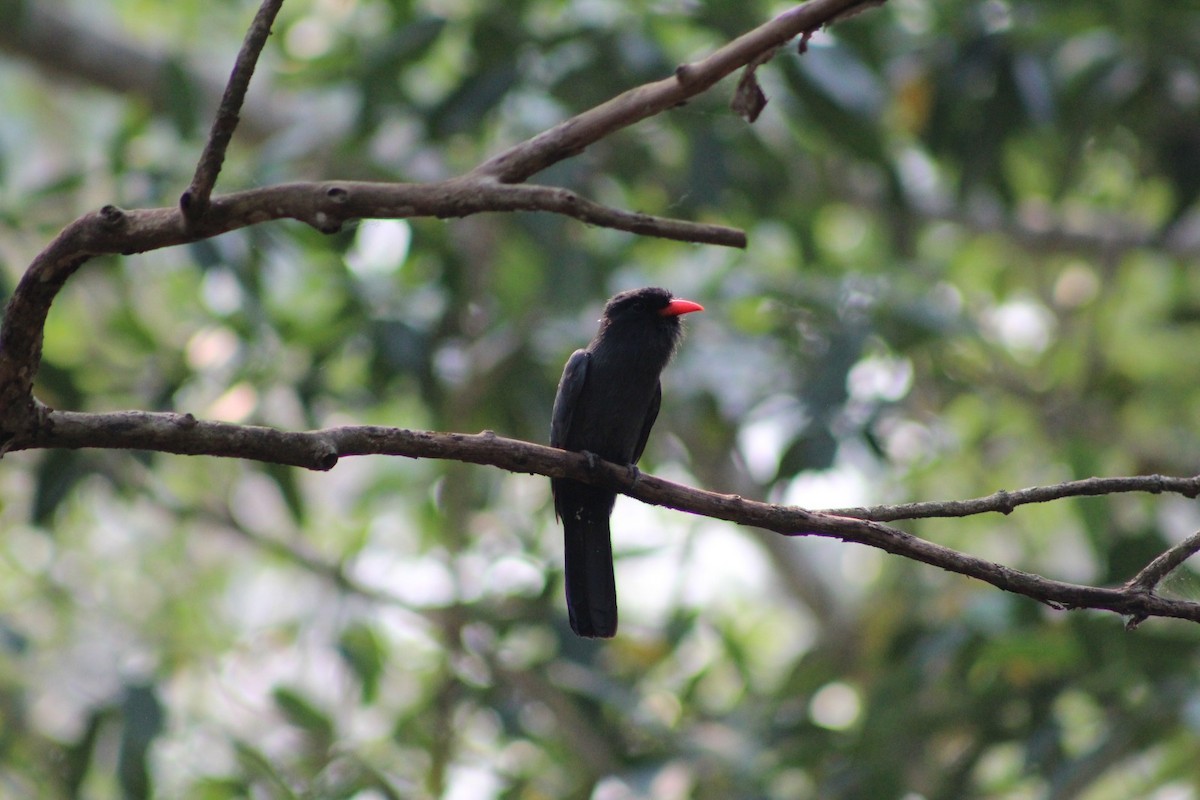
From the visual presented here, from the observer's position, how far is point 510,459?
2488 millimetres

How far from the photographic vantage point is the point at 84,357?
6219mm

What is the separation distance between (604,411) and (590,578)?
1.82 feet

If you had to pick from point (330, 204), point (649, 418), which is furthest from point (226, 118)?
point (649, 418)

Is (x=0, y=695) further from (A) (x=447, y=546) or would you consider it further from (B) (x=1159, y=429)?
(B) (x=1159, y=429)

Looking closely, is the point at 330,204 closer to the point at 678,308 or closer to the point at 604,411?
the point at 604,411

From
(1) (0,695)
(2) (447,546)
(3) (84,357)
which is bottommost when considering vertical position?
(1) (0,695)

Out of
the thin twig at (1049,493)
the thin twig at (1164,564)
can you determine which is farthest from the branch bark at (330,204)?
the thin twig at (1164,564)

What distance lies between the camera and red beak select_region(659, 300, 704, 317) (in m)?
4.29

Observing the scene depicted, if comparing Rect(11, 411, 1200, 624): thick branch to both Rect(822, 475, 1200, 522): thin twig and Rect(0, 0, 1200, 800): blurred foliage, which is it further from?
Rect(0, 0, 1200, 800): blurred foliage

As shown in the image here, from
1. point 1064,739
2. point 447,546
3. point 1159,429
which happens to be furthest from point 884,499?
point 447,546

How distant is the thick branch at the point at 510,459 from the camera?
7.13 ft

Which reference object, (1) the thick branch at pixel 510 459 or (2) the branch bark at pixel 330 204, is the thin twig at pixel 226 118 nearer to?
(2) the branch bark at pixel 330 204

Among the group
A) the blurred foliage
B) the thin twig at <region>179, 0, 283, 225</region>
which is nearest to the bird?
the blurred foliage

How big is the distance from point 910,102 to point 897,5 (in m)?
0.62
